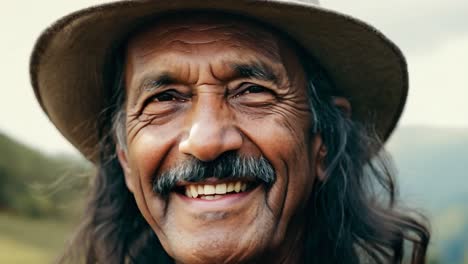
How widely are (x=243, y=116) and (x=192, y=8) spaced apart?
441 mm

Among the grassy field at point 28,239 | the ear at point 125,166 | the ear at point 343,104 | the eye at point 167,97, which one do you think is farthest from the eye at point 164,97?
the grassy field at point 28,239

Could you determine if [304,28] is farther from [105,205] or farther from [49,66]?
[105,205]

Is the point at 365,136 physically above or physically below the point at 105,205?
above

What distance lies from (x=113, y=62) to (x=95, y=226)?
87 cm

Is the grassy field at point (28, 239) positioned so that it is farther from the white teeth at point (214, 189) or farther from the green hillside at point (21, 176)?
the white teeth at point (214, 189)

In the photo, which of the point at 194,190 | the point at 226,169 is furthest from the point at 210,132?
the point at 194,190

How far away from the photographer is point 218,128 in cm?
266

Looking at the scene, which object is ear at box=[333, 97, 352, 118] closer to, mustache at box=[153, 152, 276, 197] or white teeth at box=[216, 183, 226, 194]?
mustache at box=[153, 152, 276, 197]

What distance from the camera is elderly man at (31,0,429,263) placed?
2.73 meters

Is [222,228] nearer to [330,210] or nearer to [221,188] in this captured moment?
[221,188]

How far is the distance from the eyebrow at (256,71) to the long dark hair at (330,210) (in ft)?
0.78

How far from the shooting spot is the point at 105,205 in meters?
3.59

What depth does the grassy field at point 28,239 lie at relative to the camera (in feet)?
19.1

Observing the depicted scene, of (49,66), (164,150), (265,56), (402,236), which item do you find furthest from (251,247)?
(49,66)
